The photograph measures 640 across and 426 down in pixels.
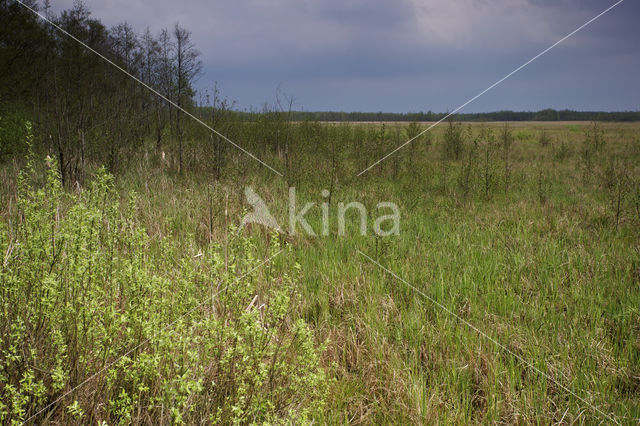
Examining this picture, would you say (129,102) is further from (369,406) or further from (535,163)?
(535,163)

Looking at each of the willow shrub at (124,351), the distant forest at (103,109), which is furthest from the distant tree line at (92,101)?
the willow shrub at (124,351)

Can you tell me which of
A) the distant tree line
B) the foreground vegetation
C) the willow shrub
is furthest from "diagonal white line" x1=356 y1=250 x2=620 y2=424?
the distant tree line

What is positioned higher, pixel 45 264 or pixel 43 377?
pixel 45 264

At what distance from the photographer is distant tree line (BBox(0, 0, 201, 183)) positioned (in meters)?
7.58

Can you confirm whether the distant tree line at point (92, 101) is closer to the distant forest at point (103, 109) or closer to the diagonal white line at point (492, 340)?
the distant forest at point (103, 109)

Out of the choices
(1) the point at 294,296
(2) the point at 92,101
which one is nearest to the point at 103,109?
(2) the point at 92,101

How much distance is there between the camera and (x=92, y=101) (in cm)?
820

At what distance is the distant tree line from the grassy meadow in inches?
49.1

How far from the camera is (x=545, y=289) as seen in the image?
159 inches

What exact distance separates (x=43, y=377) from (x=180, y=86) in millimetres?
8596

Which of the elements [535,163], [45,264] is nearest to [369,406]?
[45,264]

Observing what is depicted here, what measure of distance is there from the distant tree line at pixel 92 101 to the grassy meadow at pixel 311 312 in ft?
4.09

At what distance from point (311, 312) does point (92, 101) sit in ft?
23.0

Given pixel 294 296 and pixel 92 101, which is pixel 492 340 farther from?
pixel 92 101
